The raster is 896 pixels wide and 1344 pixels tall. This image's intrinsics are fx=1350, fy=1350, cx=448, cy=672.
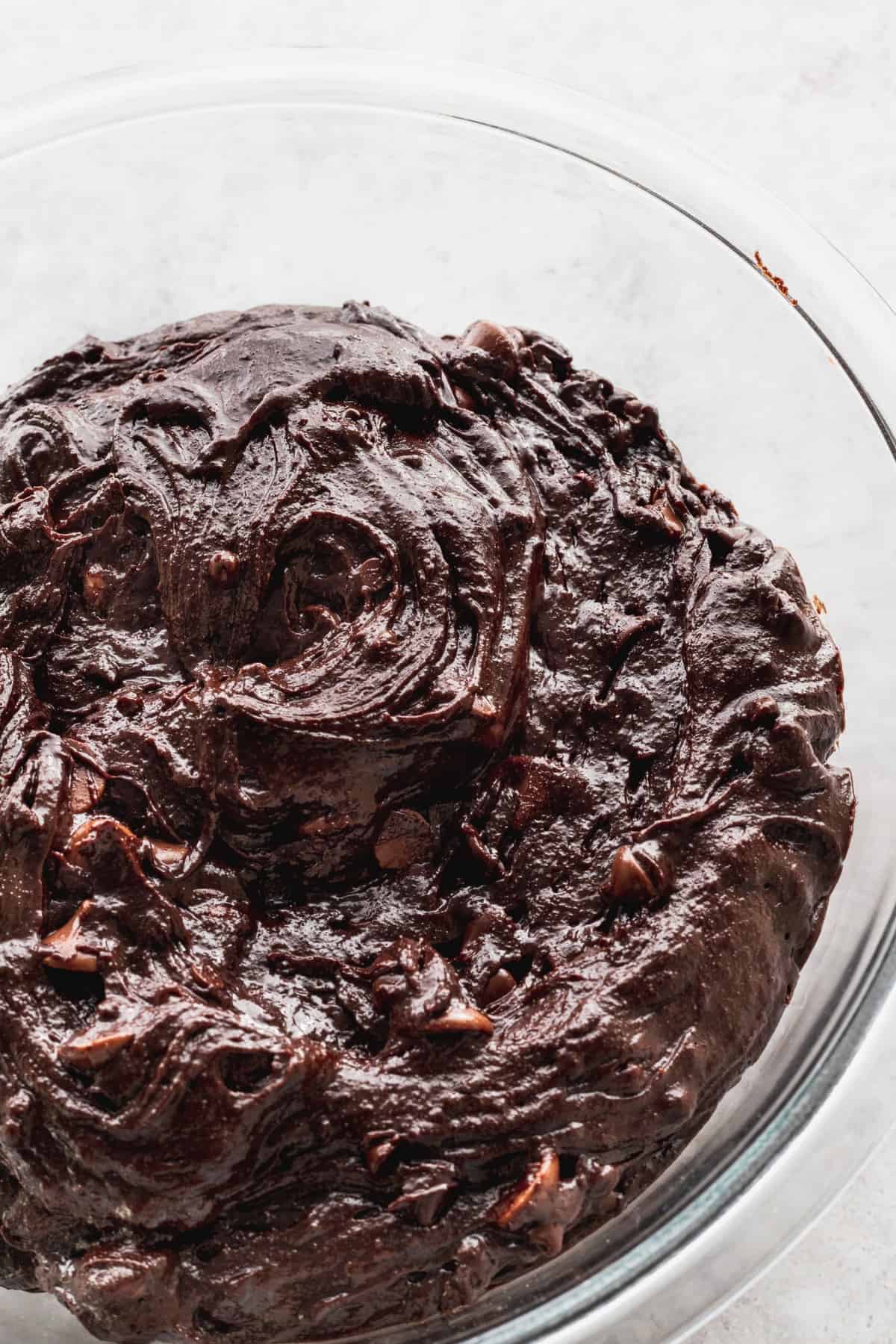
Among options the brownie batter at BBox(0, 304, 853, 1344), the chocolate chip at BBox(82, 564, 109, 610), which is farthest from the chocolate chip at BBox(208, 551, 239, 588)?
the chocolate chip at BBox(82, 564, 109, 610)

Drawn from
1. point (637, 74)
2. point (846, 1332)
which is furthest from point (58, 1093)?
point (637, 74)

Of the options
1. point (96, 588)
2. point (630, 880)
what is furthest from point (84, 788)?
point (630, 880)

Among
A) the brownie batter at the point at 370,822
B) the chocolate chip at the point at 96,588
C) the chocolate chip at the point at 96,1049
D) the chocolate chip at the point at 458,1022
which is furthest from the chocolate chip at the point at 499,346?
the chocolate chip at the point at 96,1049

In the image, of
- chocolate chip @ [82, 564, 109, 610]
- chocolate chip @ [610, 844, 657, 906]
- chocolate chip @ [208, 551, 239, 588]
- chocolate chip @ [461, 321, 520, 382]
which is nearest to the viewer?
chocolate chip @ [610, 844, 657, 906]

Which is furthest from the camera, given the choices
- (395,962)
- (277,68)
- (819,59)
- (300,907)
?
(819,59)

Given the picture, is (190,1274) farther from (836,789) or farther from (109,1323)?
(836,789)

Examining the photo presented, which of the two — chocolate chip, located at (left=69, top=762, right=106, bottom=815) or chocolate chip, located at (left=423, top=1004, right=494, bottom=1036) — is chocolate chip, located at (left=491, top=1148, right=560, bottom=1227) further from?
chocolate chip, located at (left=69, top=762, right=106, bottom=815)
